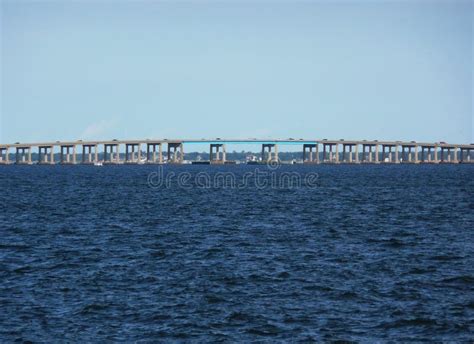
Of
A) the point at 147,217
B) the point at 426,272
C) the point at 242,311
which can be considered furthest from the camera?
the point at 147,217

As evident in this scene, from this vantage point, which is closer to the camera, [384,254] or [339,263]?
[339,263]

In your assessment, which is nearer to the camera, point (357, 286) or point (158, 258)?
point (357, 286)

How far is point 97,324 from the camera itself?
22.8 m

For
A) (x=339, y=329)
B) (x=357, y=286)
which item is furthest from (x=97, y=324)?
(x=357, y=286)

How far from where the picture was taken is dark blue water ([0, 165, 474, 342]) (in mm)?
22594

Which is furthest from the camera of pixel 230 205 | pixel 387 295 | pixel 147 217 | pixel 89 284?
pixel 230 205

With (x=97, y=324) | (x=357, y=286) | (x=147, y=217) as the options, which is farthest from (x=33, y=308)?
(x=147, y=217)

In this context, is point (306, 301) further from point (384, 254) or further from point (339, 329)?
point (384, 254)

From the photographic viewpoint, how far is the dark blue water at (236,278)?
2259 cm

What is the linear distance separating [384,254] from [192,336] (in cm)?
1591

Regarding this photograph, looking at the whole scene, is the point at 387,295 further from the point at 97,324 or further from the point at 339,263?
the point at 97,324

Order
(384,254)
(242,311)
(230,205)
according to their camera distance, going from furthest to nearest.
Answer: (230,205)
(384,254)
(242,311)

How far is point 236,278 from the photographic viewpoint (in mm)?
29641

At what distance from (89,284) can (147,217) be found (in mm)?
27468
